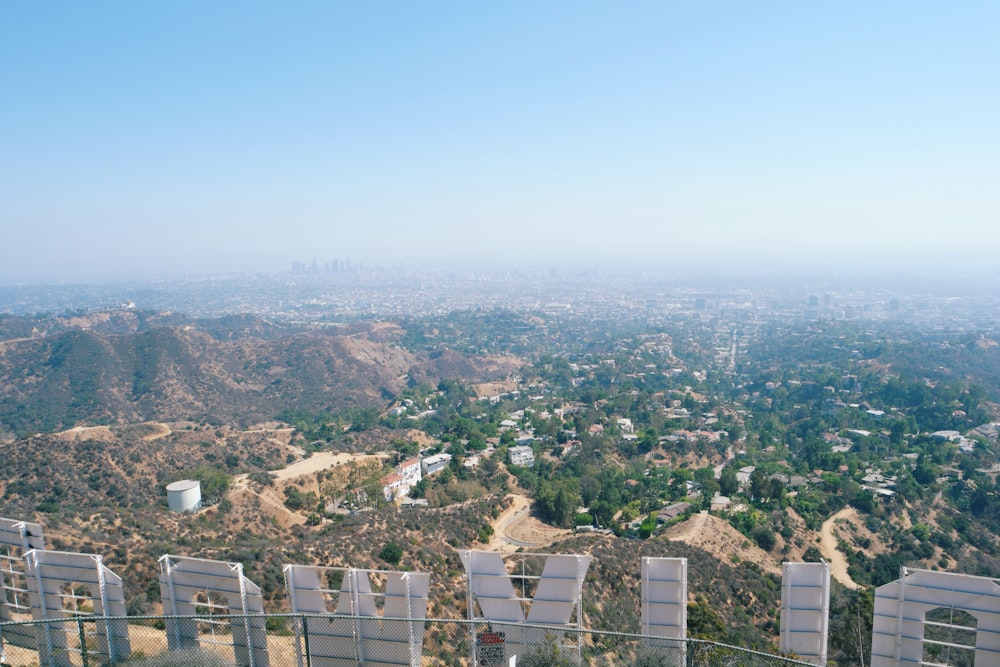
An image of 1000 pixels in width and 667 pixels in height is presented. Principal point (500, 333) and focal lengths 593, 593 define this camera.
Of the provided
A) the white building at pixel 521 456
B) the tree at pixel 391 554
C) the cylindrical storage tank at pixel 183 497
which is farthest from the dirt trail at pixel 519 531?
the cylindrical storage tank at pixel 183 497

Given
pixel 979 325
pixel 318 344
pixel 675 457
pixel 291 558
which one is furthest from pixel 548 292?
pixel 291 558

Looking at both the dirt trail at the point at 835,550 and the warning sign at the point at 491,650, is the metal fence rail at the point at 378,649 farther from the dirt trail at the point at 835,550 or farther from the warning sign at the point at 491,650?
the dirt trail at the point at 835,550

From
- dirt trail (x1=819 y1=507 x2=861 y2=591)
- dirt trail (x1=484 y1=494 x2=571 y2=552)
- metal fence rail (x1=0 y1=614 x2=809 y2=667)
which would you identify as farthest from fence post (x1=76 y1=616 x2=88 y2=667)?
dirt trail (x1=819 y1=507 x2=861 y2=591)

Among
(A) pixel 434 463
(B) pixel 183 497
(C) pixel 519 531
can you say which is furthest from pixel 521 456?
(B) pixel 183 497

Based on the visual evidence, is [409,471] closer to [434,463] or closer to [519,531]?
[434,463]

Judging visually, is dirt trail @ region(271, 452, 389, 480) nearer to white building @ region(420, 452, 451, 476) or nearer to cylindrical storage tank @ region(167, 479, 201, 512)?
white building @ region(420, 452, 451, 476)

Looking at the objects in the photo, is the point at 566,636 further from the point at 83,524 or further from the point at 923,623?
the point at 83,524
